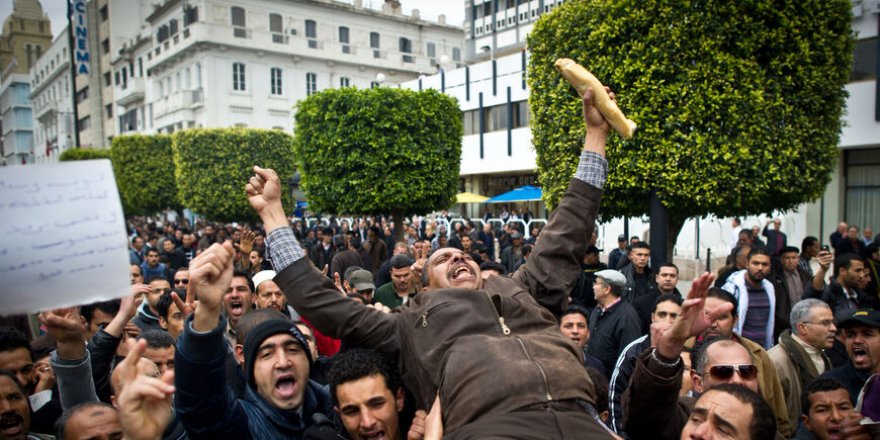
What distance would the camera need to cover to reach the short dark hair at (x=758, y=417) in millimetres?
2432

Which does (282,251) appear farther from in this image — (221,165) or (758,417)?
(221,165)

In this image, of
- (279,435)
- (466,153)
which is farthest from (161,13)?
(279,435)

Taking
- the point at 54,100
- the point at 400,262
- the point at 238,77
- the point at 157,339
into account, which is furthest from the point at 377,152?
the point at 54,100

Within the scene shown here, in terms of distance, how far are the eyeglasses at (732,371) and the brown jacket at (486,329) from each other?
2.92ft

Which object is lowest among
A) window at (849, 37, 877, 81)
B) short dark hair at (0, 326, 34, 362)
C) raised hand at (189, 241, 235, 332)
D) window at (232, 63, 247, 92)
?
short dark hair at (0, 326, 34, 362)

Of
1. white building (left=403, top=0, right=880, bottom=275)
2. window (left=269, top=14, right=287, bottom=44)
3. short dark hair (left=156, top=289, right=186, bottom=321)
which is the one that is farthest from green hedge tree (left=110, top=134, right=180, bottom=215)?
short dark hair (left=156, top=289, right=186, bottom=321)

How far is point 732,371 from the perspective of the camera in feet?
10.2

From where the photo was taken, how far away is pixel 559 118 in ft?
29.9

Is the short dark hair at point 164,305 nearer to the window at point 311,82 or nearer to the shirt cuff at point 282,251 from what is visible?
the shirt cuff at point 282,251

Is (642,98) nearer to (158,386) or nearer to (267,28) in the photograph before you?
(158,386)

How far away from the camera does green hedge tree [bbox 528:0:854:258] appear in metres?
8.11

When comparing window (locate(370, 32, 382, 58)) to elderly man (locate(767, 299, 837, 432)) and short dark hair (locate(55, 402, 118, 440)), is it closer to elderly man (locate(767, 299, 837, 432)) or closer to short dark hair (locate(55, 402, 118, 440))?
elderly man (locate(767, 299, 837, 432))

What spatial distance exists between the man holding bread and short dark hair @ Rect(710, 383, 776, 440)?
25.8 inches

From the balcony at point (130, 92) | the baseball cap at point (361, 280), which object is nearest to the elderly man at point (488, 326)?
the baseball cap at point (361, 280)
